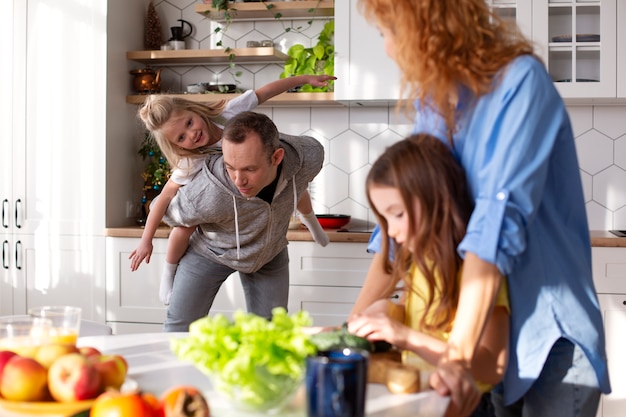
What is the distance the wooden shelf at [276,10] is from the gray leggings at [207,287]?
138 centimetres

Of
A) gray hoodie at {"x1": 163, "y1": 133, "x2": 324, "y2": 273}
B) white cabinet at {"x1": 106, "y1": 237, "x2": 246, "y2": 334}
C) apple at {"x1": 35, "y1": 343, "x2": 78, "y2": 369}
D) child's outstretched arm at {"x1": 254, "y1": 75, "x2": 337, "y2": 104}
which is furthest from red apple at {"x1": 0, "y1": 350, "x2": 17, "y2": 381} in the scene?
white cabinet at {"x1": 106, "y1": 237, "x2": 246, "y2": 334}

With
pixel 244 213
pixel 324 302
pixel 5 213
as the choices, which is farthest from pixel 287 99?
pixel 5 213

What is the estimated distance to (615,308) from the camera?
11.0 feet

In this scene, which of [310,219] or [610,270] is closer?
[310,219]

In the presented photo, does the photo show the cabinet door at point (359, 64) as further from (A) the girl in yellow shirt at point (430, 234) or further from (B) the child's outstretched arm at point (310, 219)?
(A) the girl in yellow shirt at point (430, 234)

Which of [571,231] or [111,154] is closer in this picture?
[571,231]

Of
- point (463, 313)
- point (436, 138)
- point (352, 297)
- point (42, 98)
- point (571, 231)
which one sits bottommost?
point (352, 297)

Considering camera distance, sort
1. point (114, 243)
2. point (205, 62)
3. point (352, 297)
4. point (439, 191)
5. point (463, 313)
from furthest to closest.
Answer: point (205, 62) → point (114, 243) → point (352, 297) → point (439, 191) → point (463, 313)

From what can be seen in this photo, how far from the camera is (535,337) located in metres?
1.29

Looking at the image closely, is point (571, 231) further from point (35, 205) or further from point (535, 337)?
point (35, 205)

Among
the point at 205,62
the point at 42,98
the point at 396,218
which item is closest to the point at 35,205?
the point at 42,98

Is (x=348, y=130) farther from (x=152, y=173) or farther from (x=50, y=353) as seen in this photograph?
(x=50, y=353)

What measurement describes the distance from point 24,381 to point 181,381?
10.3 inches

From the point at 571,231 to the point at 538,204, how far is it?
0.16 meters
